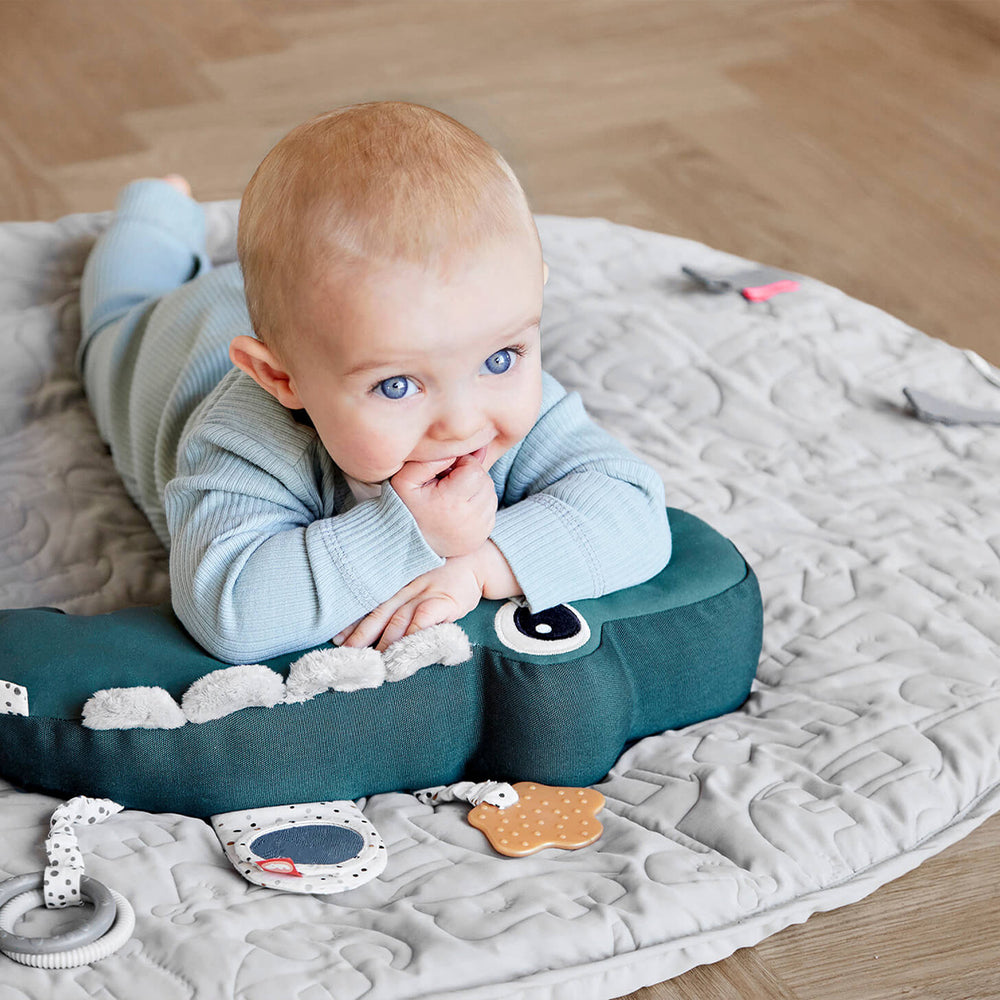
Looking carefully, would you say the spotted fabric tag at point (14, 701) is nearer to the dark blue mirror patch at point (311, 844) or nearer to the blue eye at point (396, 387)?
the dark blue mirror patch at point (311, 844)

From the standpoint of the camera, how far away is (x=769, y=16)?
2.74m

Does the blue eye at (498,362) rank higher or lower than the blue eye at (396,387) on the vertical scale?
higher

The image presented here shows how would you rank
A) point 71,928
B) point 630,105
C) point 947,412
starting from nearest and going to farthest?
point 71,928 < point 947,412 < point 630,105

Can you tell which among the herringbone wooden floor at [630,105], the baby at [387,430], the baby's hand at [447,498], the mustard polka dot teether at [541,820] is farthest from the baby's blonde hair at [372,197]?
the herringbone wooden floor at [630,105]

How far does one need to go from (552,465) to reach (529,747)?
236 millimetres

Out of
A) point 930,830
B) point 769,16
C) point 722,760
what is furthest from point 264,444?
point 769,16

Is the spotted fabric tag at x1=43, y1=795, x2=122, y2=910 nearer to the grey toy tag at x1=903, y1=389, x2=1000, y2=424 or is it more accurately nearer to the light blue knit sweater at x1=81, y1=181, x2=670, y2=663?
the light blue knit sweater at x1=81, y1=181, x2=670, y2=663

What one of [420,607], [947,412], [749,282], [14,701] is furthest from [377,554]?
[749,282]

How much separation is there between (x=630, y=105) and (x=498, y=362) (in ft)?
5.67

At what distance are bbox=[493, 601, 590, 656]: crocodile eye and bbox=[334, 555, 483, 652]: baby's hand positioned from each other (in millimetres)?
30

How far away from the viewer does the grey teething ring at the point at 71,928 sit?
2.38 feet

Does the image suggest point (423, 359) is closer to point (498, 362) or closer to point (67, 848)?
point (498, 362)

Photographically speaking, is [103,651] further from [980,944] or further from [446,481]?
[980,944]

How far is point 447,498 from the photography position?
0.89m
